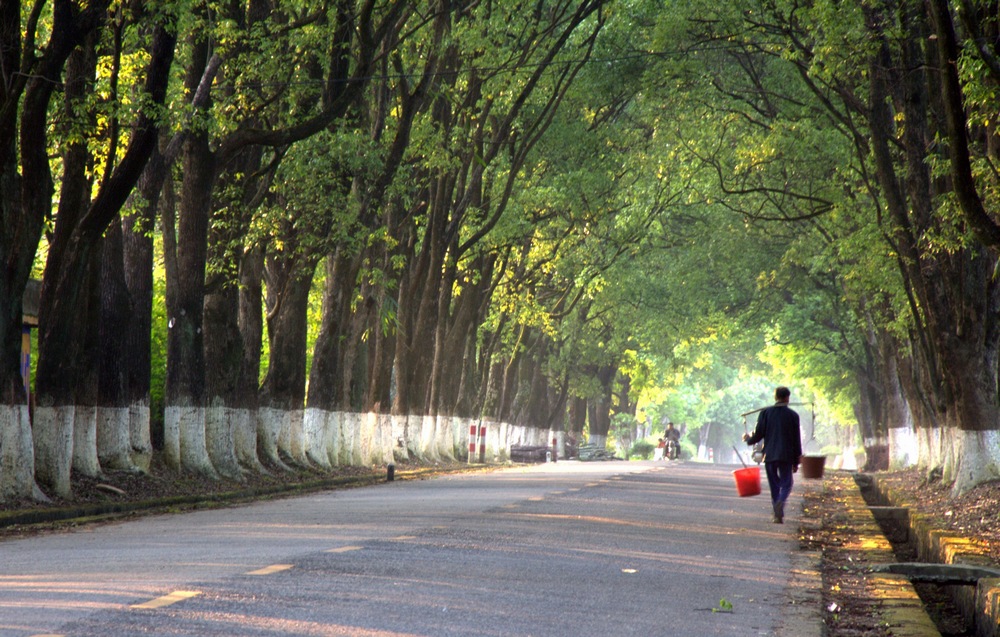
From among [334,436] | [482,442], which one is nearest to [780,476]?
[334,436]

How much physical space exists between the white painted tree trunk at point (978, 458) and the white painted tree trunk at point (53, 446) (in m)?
12.7

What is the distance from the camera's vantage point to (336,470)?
3003 cm

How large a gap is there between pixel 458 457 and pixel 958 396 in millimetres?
26077

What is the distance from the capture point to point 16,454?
16.5 metres

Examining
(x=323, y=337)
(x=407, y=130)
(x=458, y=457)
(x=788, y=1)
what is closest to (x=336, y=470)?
(x=323, y=337)

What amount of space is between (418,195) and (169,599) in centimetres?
2731

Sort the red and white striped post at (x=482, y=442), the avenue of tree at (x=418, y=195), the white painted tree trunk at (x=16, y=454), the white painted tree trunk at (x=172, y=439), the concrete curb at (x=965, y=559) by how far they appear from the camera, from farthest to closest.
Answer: the red and white striped post at (x=482, y=442) → the white painted tree trunk at (x=172, y=439) → the avenue of tree at (x=418, y=195) → the white painted tree trunk at (x=16, y=454) → the concrete curb at (x=965, y=559)

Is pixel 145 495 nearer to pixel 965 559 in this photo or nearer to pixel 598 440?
pixel 965 559

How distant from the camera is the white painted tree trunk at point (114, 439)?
20.7 metres

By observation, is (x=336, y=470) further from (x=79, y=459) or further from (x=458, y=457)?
(x=458, y=457)

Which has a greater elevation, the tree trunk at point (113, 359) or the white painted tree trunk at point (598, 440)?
the tree trunk at point (113, 359)

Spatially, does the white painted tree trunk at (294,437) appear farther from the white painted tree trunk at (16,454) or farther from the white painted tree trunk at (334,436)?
the white painted tree trunk at (16,454)

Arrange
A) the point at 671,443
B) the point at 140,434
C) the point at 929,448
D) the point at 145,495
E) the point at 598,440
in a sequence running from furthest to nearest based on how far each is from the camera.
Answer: the point at 598,440
the point at 671,443
the point at 929,448
the point at 140,434
the point at 145,495

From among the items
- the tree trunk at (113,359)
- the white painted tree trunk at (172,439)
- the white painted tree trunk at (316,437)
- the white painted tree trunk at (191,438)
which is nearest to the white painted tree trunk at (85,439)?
the tree trunk at (113,359)
